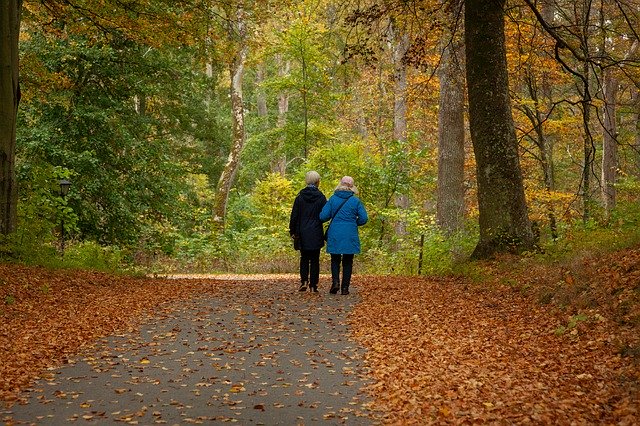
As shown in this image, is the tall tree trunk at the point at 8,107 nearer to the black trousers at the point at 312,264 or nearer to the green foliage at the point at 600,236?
the black trousers at the point at 312,264

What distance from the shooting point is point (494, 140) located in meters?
12.2

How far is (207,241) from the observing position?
2594cm

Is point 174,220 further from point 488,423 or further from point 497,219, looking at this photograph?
point 488,423

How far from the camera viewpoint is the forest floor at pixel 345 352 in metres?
5.53

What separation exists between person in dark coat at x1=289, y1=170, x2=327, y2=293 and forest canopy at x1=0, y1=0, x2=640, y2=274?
8.40ft

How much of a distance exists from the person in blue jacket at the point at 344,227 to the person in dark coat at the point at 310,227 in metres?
0.23

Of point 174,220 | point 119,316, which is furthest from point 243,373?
point 174,220

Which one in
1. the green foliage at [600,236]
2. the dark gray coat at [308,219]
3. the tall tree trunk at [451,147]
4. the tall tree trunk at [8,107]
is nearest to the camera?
the green foliage at [600,236]

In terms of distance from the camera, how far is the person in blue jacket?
12.0 m

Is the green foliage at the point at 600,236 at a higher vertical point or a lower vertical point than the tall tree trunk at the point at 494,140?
→ lower

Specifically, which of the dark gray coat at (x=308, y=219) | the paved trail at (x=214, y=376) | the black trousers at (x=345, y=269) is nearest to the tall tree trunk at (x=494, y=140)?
the black trousers at (x=345, y=269)

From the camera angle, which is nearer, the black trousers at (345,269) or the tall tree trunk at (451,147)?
the black trousers at (345,269)

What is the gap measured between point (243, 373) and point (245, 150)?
26665mm

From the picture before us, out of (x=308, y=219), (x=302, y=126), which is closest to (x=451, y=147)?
(x=308, y=219)
